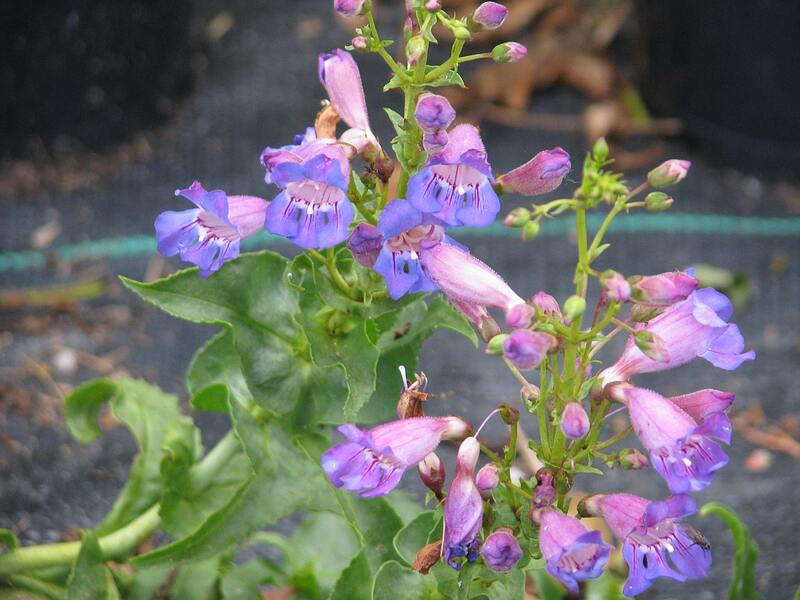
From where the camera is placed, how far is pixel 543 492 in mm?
1405

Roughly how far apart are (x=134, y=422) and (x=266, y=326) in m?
0.46

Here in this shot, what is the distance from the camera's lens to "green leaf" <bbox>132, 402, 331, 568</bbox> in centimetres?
180

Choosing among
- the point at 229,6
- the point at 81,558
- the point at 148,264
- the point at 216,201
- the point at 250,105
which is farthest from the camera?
the point at 229,6

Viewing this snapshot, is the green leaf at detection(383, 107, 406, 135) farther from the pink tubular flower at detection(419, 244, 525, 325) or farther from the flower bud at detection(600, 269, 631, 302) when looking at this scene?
the flower bud at detection(600, 269, 631, 302)

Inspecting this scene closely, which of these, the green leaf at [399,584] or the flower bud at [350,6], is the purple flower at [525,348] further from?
the flower bud at [350,6]

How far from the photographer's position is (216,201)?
1.53m

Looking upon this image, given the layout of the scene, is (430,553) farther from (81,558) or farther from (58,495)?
(58,495)

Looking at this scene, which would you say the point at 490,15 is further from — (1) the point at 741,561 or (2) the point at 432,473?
(1) the point at 741,561

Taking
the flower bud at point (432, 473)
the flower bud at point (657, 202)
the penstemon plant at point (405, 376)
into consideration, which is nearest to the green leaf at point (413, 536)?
the penstemon plant at point (405, 376)

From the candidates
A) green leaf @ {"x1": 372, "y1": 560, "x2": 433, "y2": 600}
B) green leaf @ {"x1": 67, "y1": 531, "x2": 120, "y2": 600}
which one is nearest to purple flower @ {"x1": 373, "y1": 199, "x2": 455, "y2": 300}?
green leaf @ {"x1": 372, "y1": 560, "x2": 433, "y2": 600}

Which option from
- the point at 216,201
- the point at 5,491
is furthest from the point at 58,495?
the point at 216,201

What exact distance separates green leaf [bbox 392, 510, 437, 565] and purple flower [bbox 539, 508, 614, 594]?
0.98ft

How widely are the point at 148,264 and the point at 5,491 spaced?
1.19 meters

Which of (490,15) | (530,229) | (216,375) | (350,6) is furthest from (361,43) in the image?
(216,375)
